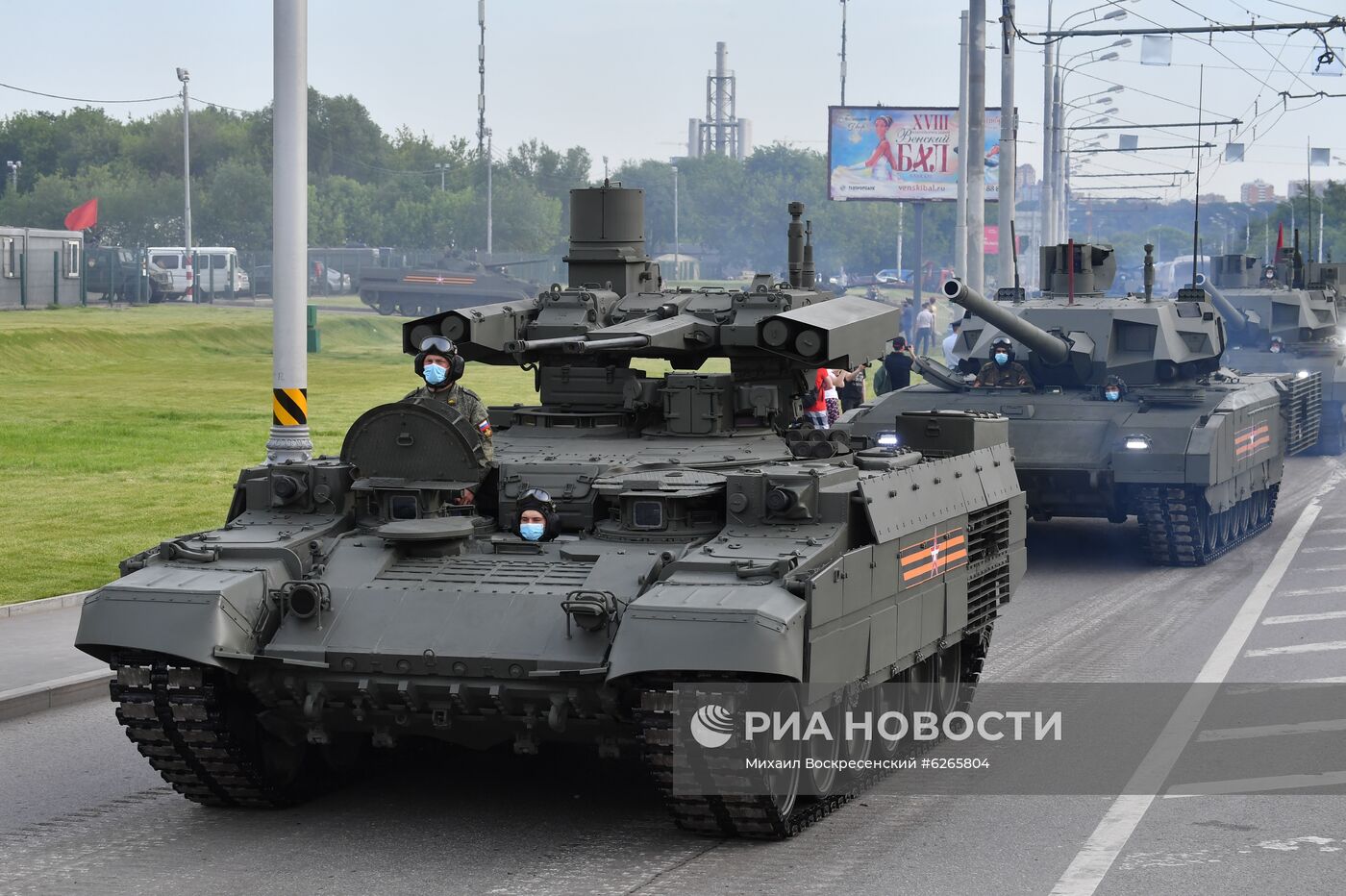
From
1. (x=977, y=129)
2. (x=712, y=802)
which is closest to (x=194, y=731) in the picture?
(x=712, y=802)

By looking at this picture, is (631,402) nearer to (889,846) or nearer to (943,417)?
(943,417)

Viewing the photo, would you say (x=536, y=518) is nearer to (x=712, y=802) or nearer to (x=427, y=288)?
(x=712, y=802)

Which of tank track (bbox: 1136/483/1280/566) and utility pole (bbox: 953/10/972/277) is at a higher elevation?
utility pole (bbox: 953/10/972/277)

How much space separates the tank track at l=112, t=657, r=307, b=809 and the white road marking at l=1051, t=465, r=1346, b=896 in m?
3.86

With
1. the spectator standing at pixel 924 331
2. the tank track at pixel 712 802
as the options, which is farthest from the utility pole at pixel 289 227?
the spectator standing at pixel 924 331

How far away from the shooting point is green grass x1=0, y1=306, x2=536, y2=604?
18.8m

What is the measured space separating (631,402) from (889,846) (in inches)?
135

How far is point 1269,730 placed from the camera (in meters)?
12.0

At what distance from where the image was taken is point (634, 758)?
11.2 m

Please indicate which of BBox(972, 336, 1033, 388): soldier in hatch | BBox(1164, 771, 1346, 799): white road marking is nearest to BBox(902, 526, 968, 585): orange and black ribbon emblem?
BBox(1164, 771, 1346, 799): white road marking

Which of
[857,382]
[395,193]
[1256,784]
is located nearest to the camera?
[1256,784]

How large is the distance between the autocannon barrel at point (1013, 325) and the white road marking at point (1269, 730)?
5.07 metres

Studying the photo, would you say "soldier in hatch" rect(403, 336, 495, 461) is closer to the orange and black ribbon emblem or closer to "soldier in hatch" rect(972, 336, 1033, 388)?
the orange and black ribbon emblem

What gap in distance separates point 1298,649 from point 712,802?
7074 millimetres
